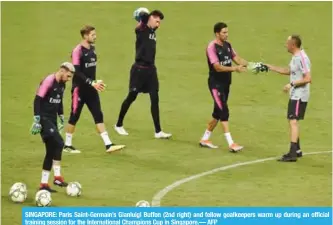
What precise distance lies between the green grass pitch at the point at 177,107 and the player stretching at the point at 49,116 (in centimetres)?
66

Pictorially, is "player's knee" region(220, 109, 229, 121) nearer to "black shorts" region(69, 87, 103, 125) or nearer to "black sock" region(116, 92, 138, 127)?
"black sock" region(116, 92, 138, 127)

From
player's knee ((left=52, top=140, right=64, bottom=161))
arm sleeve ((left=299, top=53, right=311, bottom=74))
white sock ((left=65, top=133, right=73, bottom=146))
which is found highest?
arm sleeve ((left=299, top=53, right=311, bottom=74))

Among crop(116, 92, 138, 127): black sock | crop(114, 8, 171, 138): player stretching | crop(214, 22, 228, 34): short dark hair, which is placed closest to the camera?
crop(214, 22, 228, 34): short dark hair

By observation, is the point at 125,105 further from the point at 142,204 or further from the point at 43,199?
the point at 142,204

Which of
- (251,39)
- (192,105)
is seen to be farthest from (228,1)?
(192,105)

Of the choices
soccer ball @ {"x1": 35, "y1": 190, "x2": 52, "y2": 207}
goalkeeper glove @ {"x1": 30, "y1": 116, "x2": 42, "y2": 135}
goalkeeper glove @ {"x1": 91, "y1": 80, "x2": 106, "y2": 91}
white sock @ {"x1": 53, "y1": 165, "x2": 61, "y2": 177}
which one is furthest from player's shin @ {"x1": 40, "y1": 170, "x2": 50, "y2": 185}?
goalkeeper glove @ {"x1": 91, "y1": 80, "x2": 106, "y2": 91}

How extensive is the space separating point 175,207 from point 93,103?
4.83 m

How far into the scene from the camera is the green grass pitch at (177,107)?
19391 mm

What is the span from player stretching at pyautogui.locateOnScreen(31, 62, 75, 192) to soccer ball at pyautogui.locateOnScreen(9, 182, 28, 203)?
1.82ft

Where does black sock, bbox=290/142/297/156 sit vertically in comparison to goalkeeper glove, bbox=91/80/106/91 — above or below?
below

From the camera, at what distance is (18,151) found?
22297mm

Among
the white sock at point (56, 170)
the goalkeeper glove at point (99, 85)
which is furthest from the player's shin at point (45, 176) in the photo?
the goalkeeper glove at point (99, 85)

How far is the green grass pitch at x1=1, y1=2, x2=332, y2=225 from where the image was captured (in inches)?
763

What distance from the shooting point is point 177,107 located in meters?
27.0
